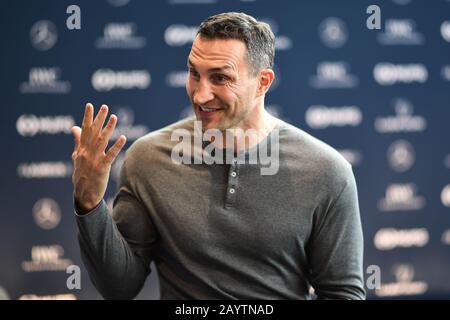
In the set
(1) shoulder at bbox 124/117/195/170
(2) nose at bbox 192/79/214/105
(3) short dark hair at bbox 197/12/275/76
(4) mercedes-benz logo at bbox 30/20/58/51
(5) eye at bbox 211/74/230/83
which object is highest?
(4) mercedes-benz logo at bbox 30/20/58/51

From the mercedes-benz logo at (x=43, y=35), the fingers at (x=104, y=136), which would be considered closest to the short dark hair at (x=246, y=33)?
the fingers at (x=104, y=136)

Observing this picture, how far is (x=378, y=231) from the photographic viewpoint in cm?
364

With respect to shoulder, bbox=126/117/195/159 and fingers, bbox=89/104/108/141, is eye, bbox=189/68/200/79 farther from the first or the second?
fingers, bbox=89/104/108/141

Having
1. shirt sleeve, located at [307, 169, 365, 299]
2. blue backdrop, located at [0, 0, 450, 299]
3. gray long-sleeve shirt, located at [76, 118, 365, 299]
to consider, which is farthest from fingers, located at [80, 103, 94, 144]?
blue backdrop, located at [0, 0, 450, 299]

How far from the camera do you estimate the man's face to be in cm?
189

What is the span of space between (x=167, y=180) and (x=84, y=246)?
0.31 m

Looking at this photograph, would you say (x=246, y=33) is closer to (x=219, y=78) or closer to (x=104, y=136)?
(x=219, y=78)

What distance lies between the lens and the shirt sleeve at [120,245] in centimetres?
178

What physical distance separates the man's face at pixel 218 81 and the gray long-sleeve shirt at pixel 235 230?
0.15 meters

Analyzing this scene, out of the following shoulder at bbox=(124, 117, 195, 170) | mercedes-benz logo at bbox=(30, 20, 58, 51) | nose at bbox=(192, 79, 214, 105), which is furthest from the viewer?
mercedes-benz logo at bbox=(30, 20, 58, 51)

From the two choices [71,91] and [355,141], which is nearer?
[71,91]

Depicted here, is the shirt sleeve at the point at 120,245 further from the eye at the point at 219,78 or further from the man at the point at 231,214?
the eye at the point at 219,78
